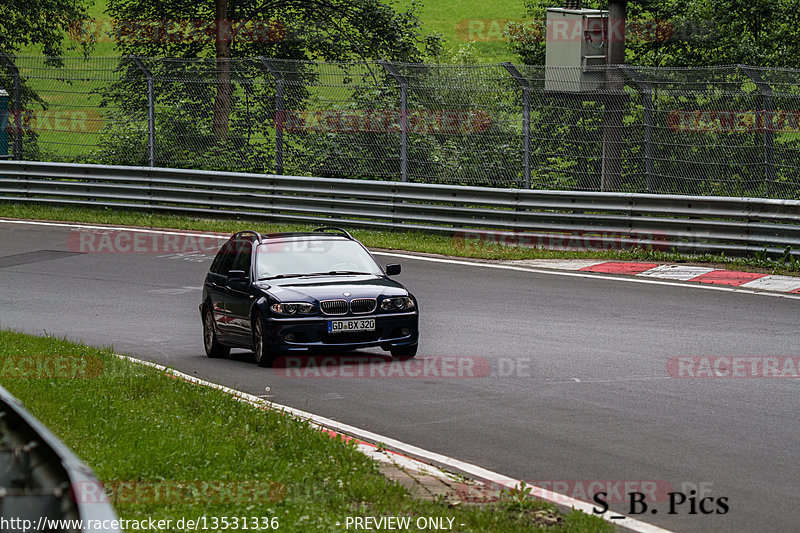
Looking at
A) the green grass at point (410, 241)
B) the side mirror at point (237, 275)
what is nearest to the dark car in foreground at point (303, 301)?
the side mirror at point (237, 275)

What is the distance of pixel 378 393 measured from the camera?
10.0 meters

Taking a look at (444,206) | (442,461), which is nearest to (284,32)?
(444,206)

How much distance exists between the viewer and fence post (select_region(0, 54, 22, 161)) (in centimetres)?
2566

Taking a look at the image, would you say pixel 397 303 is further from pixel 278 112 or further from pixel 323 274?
pixel 278 112

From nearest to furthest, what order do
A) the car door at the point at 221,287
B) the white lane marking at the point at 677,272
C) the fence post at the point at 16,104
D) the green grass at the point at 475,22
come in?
1. the car door at the point at 221,287
2. the white lane marking at the point at 677,272
3. the fence post at the point at 16,104
4. the green grass at the point at 475,22

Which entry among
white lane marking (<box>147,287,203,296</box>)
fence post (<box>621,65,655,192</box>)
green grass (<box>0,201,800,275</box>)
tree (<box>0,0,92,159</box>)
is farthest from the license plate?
tree (<box>0,0,92,159</box>)

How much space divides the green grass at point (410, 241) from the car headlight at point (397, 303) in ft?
23.7

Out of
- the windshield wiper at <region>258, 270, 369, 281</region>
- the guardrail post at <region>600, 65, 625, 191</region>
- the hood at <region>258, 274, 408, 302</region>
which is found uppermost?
the guardrail post at <region>600, 65, 625, 191</region>

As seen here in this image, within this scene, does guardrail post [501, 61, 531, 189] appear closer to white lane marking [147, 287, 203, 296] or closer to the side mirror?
white lane marking [147, 287, 203, 296]

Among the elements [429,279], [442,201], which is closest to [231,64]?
[442,201]

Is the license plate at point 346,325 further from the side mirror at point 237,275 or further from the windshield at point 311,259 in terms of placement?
the side mirror at point 237,275

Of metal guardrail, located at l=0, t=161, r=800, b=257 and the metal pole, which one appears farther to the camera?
the metal pole

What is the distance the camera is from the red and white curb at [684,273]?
1573 centimetres

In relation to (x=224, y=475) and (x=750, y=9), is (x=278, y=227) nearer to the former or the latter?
(x=750, y=9)
